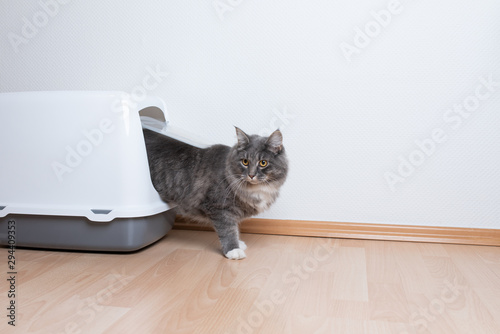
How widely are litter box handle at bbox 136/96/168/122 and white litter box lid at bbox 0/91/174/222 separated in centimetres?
6

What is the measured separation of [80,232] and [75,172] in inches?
10.2

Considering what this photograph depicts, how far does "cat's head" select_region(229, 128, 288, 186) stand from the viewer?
173cm

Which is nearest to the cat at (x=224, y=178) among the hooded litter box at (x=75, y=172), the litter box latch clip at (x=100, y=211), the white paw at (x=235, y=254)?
the white paw at (x=235, y=254)

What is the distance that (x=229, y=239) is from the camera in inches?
70.2

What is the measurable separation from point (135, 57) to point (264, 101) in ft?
2.46

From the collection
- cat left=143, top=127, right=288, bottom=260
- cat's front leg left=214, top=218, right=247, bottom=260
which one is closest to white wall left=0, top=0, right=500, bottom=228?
cat left=143, top=127, right=288, bottom=260

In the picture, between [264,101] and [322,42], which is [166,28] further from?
[322,42]

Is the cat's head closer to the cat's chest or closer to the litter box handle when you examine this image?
the cat's chest

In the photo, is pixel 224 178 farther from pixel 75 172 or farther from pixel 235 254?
pixel 75 172

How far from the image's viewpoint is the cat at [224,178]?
1.75m

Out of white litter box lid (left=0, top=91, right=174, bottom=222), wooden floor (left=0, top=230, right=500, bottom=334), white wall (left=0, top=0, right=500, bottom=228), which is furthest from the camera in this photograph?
white wall (left=0, top=0, right=500, bottom=228)

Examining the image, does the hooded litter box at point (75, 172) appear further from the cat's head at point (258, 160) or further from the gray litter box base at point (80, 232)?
the cat's head at point (258, 160)

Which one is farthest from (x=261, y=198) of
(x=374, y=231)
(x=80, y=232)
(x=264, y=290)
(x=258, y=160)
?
(x=80, y=232)

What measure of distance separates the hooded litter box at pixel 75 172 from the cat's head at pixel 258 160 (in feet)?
1.35
